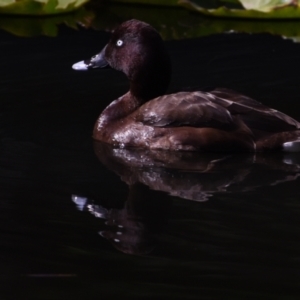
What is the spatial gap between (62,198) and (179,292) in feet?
4.73

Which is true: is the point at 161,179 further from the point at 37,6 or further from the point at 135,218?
the point at 37,6

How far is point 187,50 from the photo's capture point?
845 centimetres

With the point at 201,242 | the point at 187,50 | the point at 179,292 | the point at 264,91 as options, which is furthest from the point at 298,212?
the point at 187,50

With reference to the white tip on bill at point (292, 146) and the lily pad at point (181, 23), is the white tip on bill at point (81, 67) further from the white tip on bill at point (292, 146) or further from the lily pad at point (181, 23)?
the lily pad at point (181, 23)

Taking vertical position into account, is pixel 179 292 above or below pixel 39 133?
above

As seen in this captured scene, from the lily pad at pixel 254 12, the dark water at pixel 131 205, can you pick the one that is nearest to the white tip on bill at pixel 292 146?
the dark water at pixel 131 205

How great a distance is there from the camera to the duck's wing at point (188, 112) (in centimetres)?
593

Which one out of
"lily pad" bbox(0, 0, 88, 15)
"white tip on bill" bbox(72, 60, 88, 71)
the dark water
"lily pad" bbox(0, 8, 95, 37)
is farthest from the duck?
"lily pad" bbox(0, 0, 88, 15)

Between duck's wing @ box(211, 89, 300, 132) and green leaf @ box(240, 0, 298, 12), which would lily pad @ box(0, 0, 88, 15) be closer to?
green leaf @ box(240, 0, 298, 12)

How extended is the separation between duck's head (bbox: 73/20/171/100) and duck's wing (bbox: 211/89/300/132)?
444 mm

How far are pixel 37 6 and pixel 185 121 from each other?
12.7 feet

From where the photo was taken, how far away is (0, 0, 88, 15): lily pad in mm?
9281

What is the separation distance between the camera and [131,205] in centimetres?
493

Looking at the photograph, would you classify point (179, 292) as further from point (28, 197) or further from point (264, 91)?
point (264, 91)
